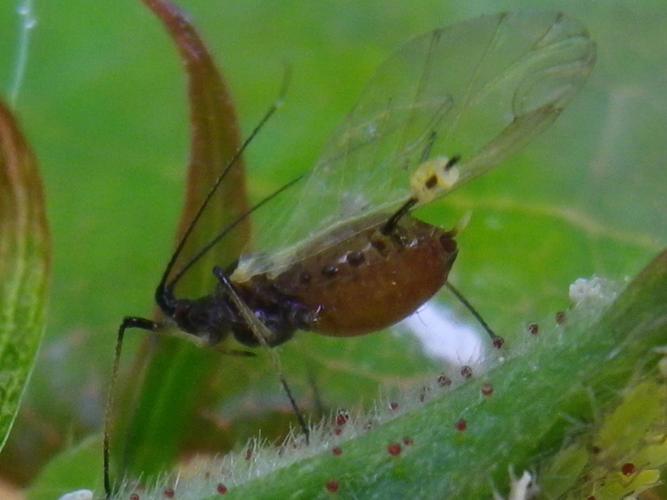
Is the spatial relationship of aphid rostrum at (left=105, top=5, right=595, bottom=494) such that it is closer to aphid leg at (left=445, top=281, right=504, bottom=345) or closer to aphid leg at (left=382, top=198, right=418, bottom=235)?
aphid leg at (left=382, top=198, right=418, bottom=235)

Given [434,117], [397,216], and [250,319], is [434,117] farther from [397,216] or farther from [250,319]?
[250,319]

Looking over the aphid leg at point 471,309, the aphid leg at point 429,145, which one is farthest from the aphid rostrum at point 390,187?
the aphid leg at point 471,309

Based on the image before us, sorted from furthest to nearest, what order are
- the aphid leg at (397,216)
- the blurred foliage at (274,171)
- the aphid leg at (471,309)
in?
the blurred foliage at (274,171) < the aphid leg at (471,309) < the aphid leg at (397,216)

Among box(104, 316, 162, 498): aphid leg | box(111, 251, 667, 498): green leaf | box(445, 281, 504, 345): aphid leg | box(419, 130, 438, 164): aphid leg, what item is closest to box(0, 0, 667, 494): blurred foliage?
box(445, 281, 504, 345): aphid leg

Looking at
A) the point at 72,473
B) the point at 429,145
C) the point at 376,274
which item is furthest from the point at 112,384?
the point at 429,145

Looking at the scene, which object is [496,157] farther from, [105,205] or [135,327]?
[105,205]

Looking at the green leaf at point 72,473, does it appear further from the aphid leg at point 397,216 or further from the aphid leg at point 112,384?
the aphid leg at point 397,216

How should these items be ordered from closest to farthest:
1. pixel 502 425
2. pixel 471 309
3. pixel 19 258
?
pixel 502 425
pixel 19 258
pixel 471 309
